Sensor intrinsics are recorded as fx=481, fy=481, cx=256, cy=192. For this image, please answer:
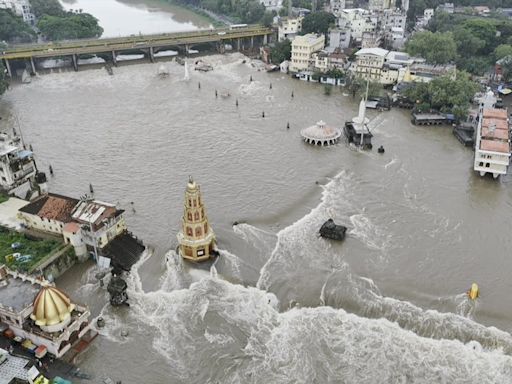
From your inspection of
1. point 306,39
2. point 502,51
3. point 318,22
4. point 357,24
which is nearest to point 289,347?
point 306,39

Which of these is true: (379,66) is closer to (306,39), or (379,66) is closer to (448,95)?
(306,39)

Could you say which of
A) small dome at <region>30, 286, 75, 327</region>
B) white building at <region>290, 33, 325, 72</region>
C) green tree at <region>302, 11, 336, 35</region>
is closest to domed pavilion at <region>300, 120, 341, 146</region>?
white building at <region>290, 33, 325, 72</region>

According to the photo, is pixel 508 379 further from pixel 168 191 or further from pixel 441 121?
pixel 441 121

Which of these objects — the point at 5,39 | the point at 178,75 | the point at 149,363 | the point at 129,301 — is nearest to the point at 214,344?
the point at 149,363

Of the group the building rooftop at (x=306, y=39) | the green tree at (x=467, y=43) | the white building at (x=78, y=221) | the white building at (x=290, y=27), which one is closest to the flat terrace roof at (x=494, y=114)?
the green tree at (x=467, y=43)

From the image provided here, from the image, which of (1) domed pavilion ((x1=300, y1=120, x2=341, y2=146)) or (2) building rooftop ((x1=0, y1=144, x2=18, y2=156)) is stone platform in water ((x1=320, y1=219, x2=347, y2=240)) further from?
(2) building rooftop ((x1=0, y1=144, x2=18, y2=156))
